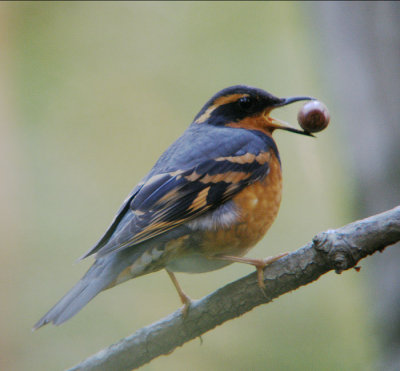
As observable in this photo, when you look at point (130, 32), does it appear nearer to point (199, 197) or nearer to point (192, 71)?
point (192, 71)

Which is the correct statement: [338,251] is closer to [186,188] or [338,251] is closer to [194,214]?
[194,214]

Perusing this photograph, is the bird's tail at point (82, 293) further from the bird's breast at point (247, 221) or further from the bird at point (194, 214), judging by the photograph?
the bird's breast at point (247, 221)

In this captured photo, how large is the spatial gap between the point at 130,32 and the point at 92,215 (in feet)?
14.5

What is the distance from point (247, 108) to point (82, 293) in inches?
85.7

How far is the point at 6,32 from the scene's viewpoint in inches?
333

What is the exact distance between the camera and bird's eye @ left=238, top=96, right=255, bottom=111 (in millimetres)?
4812

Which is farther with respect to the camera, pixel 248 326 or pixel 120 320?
pixel 120 320

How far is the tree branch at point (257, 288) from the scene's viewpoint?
3191 millimetres

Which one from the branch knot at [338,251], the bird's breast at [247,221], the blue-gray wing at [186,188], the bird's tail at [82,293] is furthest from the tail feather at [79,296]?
the branch knot at [338,251]

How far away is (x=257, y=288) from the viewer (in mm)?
3643

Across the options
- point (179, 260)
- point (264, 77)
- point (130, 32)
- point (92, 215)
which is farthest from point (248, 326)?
point (130, 32)

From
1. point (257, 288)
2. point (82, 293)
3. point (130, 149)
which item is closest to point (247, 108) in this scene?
point (257, 288)

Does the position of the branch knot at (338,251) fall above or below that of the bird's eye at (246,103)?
below

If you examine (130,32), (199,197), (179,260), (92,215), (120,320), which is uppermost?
(130,32)
